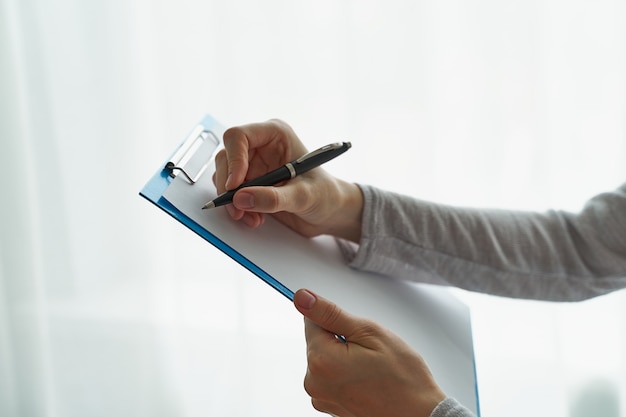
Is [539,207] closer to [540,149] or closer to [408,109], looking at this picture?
[540,149]

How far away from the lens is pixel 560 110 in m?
1.04

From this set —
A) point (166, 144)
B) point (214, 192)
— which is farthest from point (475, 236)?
point (166, 144)

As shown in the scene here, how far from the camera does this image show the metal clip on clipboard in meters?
0.55

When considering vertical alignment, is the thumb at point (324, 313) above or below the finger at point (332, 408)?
above

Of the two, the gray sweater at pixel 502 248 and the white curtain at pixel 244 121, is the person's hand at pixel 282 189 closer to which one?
the gray sweater at pixel 502 248

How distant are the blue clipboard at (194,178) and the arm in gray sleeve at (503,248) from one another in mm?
192

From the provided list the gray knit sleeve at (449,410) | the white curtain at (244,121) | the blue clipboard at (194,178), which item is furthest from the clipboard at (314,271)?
the white curtain at (244,121)

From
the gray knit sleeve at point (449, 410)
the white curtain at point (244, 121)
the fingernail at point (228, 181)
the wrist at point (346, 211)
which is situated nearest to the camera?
the gray knit sleeve at point (449, 410)

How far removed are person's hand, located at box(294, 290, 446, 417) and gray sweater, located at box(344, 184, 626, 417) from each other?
7.8 inches

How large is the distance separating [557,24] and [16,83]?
3.11 ft

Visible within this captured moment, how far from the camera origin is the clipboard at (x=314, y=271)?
50cm

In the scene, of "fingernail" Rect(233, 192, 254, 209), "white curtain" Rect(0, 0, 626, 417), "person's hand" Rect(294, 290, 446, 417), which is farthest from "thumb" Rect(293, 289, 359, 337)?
"white curtain" Rect(0, 0, 626, 417)

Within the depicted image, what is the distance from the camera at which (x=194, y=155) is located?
0.60 m

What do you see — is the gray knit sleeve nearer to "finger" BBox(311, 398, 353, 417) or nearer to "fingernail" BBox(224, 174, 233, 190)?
"finger" BBox(311, 398, 353, 417)
